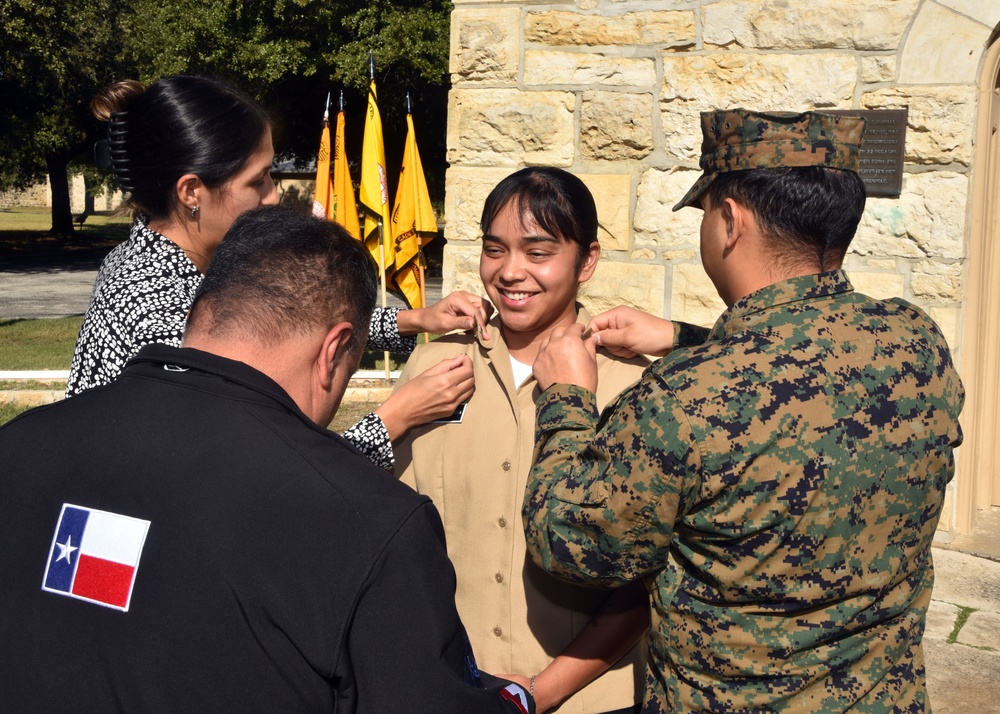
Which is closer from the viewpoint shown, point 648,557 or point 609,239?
point 648,557

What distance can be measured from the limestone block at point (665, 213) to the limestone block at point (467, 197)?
0.67 meters

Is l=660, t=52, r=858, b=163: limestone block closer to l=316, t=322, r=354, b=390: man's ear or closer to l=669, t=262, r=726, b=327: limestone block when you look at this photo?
l=669, t=262, r=726, b=327: limestone block

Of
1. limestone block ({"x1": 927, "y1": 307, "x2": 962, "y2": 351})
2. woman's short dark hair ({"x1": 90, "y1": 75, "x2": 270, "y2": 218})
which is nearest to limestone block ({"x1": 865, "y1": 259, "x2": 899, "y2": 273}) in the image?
limestone block ({"x1": 927, "y1": 307, "x2": 962, "y2": 351})

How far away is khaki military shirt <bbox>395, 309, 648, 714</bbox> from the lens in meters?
2.26

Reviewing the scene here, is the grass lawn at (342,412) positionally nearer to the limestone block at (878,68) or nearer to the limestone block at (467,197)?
the limestone block at (467,197)

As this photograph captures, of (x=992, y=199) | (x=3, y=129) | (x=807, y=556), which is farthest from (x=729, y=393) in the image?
(x=3, y=129)

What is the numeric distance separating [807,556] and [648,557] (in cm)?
29

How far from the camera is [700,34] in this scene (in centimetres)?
439

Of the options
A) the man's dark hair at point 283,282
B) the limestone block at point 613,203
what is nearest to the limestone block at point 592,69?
the limestone block at point 613,203

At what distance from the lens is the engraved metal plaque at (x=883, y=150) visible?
13.8ft

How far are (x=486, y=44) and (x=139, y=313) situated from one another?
2899mm

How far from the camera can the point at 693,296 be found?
4.47 meters

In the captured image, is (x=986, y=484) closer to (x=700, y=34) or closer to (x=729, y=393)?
(x=700, y=34)

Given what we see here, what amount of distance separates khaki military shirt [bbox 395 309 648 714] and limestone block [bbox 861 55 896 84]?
2.50 meters
